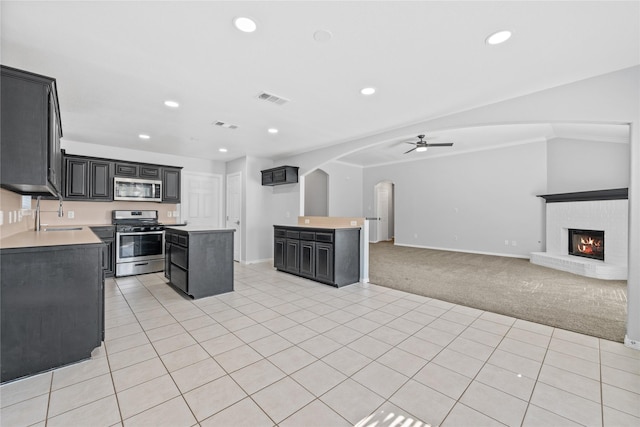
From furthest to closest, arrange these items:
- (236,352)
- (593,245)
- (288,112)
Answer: (593,245) → (288,112) → (236,352)

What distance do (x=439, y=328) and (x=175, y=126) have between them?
15.2ft

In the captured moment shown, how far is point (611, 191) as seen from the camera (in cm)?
502

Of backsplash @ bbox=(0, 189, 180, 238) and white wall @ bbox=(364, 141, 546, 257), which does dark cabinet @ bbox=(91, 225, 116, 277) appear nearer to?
backsplash @ bbox=(0, 189, 180, 238)

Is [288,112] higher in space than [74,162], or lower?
higher

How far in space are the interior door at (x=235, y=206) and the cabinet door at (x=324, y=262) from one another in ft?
8.77

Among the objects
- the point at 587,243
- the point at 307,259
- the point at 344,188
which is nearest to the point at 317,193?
the point at 344,188

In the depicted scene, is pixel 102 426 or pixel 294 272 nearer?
pixel 102 426

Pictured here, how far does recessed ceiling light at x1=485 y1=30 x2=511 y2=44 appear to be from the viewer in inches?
81.4

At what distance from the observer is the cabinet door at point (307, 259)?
4703 millimetres

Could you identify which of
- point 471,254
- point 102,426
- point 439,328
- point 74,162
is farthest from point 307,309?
point 471,254

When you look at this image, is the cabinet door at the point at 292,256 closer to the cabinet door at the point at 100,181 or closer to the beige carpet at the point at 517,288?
the beige carpet at the point at 517,288

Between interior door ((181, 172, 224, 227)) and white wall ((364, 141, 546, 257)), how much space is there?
17.7 ft

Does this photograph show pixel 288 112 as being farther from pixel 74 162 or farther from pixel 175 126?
pixel 74 162

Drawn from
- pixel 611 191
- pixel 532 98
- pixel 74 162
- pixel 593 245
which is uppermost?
pixel 532 98
